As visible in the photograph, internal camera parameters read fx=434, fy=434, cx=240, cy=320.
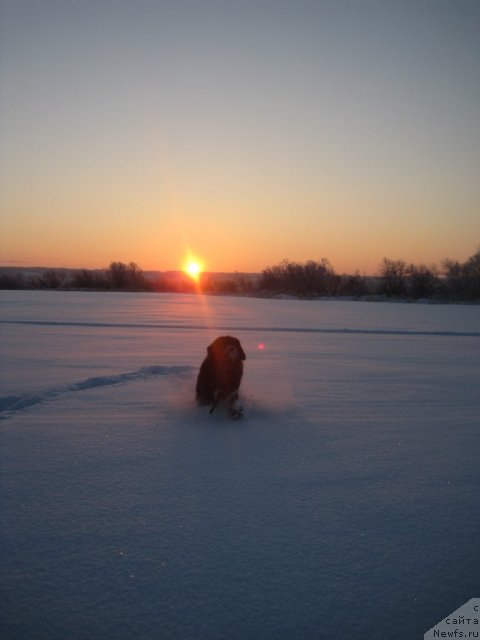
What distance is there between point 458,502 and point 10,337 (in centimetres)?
856

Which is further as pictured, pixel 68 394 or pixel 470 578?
pixel 68 394

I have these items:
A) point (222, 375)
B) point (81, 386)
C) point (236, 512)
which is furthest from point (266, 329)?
point (236, 512)

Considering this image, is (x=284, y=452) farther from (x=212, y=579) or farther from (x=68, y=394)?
(x=68, y=394)

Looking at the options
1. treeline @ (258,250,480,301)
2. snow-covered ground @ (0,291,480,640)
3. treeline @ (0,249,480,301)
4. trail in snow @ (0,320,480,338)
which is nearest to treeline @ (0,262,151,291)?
treeline @ (0,249,480,301)

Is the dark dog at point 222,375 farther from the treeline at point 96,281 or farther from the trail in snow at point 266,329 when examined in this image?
the treeline at point 96,281

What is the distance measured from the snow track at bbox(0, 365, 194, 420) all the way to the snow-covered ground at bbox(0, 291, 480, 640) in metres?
0.03

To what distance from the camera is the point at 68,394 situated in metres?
4.23

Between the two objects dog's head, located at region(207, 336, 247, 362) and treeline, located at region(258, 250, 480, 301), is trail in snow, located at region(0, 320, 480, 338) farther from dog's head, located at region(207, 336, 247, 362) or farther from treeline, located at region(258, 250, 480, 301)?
Answer: treeline, located at region(258, 250, 480, 301)

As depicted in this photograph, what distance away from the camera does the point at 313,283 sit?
37.2 m

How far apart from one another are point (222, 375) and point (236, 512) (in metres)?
1.91

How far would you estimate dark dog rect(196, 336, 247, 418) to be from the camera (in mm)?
3881

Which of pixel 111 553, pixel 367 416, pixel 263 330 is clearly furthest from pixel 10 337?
pixel 111 553

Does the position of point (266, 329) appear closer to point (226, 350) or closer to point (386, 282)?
point (226, 350)

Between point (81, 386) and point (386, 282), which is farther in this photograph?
point (386, 282)
